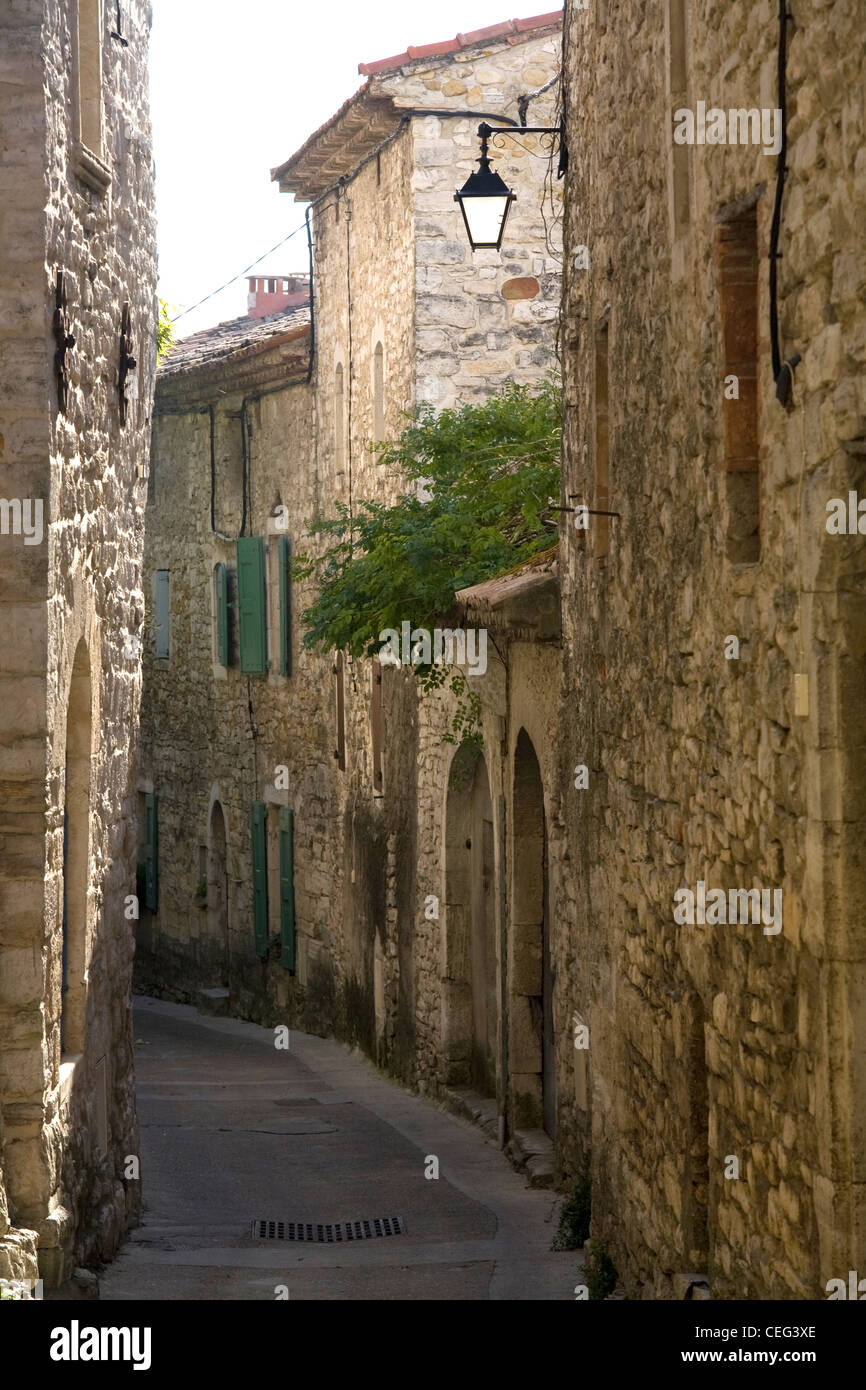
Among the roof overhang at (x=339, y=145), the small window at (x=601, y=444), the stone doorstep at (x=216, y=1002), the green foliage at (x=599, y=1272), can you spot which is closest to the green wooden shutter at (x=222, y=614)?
the stone doorstep at (x=216, y=1002)

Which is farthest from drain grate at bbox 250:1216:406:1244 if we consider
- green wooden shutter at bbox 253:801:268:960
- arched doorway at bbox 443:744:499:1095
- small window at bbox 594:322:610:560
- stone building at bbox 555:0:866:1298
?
green wooden shutter at bbox 253:801:268:960

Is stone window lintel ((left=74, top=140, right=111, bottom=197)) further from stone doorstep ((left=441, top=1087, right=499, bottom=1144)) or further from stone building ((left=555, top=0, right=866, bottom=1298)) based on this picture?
stone doorstep ((left=441, top=1087, right=499, bottom=1144))

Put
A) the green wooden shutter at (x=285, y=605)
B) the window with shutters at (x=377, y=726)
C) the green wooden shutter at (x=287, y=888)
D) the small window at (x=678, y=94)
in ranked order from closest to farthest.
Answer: the small window at (x=678, y=94) < the window with shutters at (x=377, y=726) < the green wooden shutter at (x=287, y=888) < the green wooden shutter at (x=285, y=605)

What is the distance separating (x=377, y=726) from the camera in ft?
50.7

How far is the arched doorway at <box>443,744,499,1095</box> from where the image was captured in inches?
509

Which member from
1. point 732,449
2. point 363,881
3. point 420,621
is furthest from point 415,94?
point 732,449

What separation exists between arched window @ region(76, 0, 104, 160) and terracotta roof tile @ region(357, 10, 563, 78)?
6.00 meters

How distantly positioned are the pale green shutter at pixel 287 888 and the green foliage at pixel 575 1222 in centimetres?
996

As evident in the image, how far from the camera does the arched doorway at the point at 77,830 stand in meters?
8.03

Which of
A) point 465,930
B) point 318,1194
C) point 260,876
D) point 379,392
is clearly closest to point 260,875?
point 260,876

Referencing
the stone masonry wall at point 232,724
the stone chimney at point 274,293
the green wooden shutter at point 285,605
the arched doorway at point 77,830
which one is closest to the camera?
the arched doorway at point 77,830

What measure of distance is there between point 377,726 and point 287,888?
12.1ft

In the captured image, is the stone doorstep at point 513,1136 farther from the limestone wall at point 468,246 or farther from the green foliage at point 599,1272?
the limestone wall at point 468,246

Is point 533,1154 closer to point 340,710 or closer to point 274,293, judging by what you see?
point 340,710
